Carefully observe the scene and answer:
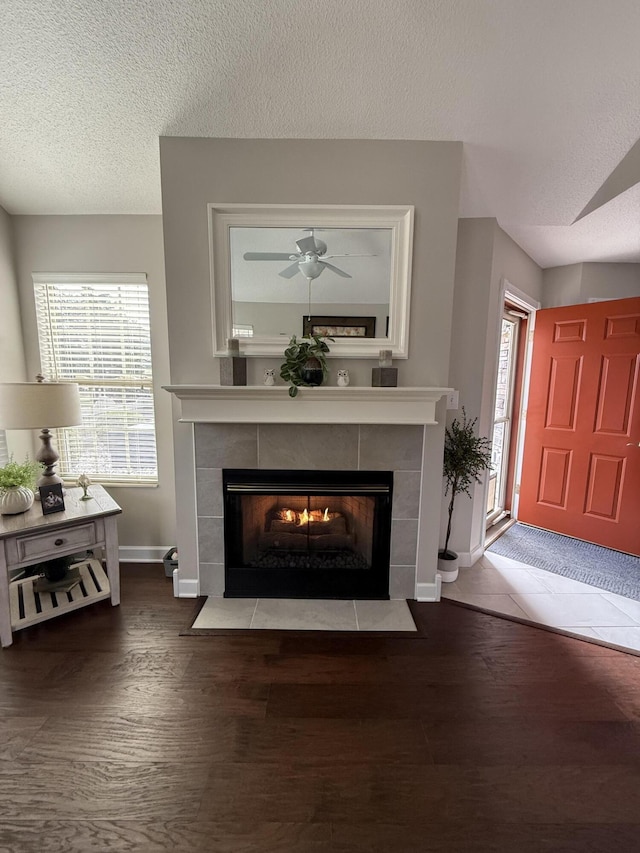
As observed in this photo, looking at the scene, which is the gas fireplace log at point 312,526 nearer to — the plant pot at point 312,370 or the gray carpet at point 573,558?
the plant pot at point 312,370

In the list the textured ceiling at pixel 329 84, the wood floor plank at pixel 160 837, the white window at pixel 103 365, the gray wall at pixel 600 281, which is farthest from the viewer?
the gray wall at pixel 600 281

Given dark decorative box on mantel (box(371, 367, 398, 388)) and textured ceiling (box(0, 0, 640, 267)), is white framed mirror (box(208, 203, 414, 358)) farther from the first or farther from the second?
textured ceiling (box(0, 0, 640, 267))

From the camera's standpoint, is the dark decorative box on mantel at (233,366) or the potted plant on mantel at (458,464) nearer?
the dark decorative box on mantel at (233,366)

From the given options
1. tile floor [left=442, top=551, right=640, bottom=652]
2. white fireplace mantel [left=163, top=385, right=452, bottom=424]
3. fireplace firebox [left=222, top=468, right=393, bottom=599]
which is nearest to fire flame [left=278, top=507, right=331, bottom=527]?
fireplace firebox [left=222, top=468, right=393, bottom=599]

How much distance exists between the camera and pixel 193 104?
5.80 feet

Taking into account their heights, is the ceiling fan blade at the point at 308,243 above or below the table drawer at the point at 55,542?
above

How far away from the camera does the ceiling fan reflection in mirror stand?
6.53 feet

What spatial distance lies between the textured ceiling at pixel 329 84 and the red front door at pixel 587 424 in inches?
36.9

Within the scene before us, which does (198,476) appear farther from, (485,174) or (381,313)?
(485,174)

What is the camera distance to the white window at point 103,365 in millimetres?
2479

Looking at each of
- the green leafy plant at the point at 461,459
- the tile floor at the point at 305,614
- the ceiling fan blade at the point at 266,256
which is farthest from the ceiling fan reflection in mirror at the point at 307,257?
the tile floor at the point at 305,614

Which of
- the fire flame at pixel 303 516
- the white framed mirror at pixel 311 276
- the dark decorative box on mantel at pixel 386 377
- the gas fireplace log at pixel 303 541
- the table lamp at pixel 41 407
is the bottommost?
the gas fireplace log at pixel 303 541

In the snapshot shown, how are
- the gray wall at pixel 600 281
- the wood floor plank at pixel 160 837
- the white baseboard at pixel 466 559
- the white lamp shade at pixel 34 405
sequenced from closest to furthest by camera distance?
the wood floor plank at pixel 160 837 < the white lamp shade at pixel 34 405 < the white baseboard at pixel 466 559 < the gray wall at pixel 600 281

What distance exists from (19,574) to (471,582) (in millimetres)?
3046
